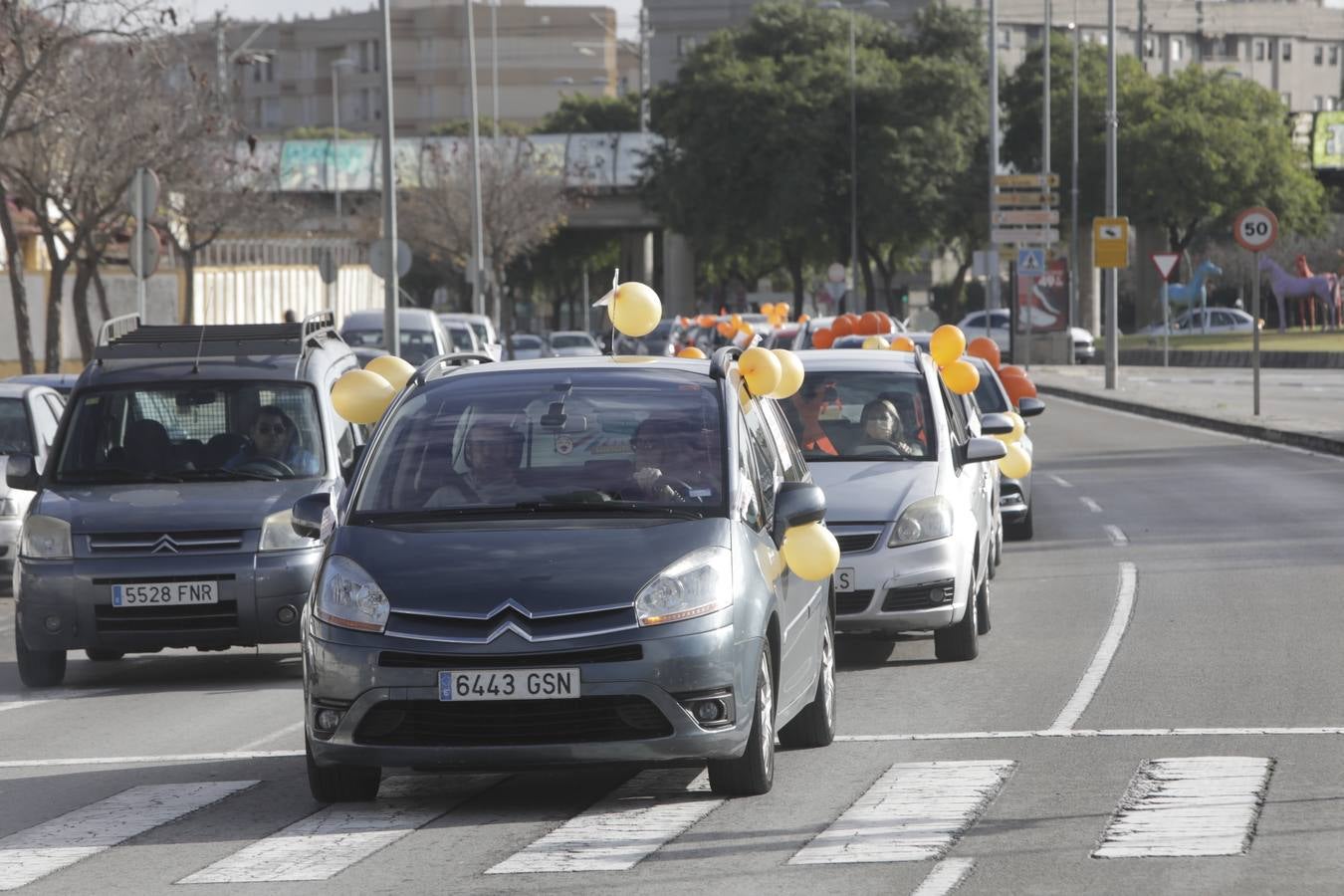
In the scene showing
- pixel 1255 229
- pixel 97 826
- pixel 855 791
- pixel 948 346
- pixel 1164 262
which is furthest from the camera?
pixel 1164 262

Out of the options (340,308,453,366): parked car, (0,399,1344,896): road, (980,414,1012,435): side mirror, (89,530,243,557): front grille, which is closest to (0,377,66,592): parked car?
(0,399,1344,896): road

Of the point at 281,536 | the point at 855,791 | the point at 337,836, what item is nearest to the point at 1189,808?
the point at 855,791

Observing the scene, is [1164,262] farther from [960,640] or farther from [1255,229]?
[960,640]

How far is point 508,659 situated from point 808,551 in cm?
166

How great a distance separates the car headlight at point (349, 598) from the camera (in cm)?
782

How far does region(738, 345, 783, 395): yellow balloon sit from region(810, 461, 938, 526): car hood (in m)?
2.33

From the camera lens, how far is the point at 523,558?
7.88 metres

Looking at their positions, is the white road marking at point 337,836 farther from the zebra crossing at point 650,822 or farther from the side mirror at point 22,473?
the side mirror at point 22,473

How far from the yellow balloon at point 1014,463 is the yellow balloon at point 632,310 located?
23.5 feet

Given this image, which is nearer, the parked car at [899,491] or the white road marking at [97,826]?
the white road marking at [97,826]

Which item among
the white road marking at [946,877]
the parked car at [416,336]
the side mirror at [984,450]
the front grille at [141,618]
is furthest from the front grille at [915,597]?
the parked car at [416,336]

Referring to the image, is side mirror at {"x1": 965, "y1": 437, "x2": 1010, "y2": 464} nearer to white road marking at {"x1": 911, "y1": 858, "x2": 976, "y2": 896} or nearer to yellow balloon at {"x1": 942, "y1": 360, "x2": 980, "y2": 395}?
yellow balloon at {"x1": 942, "y1": 360, "x2": 980, "y2": 395}

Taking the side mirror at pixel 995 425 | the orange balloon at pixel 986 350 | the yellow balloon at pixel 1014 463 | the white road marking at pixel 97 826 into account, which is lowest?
the white road marking at pixel 97 826

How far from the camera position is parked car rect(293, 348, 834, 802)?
7.70m
